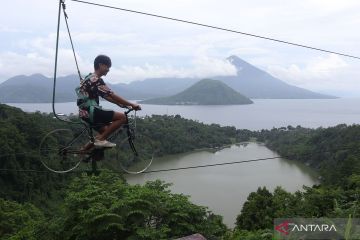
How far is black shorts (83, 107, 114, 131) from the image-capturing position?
470cm

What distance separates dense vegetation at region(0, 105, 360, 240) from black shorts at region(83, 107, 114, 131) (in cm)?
177

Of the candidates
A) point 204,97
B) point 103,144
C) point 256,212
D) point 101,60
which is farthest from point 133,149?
point 204,97

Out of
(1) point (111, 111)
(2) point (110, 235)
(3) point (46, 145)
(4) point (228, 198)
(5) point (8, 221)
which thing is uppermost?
(1) point (111, 111)

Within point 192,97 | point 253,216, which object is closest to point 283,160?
point 253,216

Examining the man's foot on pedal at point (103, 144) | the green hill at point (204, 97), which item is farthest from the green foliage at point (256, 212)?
the green hill at point (204, 97)

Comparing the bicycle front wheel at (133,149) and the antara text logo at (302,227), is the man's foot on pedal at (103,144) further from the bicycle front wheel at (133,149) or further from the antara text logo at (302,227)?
the antara text logo at (302,227)

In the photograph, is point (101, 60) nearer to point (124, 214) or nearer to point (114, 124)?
point (114, 124)

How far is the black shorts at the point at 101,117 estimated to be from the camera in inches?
185

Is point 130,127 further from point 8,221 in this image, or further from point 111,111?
point 8,221

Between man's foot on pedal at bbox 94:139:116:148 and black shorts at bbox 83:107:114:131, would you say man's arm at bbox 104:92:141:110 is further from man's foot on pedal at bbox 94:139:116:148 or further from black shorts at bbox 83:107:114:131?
man's foot on pedal at bbox 94:139:116:148

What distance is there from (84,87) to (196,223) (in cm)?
387

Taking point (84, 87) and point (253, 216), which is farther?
point (253, 216)

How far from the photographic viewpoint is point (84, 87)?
4.57 meters

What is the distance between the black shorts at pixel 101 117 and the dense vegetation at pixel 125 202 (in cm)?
177
